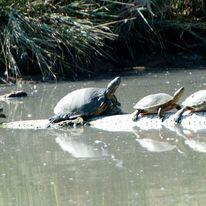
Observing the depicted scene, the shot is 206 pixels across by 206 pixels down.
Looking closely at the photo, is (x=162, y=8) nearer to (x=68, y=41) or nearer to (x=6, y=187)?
(x=68, y=41)

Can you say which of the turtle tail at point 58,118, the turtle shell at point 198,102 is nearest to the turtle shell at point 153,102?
the turtle shell at point 198,102

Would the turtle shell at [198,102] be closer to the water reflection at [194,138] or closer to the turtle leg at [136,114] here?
the water reflection at [194,138]

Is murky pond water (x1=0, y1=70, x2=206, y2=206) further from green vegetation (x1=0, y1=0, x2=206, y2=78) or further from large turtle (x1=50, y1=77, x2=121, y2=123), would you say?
green vegetation (x1=0, y1=0, x2=206, y2=78)

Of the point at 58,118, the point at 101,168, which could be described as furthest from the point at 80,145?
the point at 58,118

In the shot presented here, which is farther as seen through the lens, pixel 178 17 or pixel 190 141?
pixel 178 17

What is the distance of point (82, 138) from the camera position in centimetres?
812

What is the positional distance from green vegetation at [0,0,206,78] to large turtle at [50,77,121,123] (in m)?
4.36

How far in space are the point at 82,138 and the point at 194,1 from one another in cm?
892

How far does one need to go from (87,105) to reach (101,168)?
231 centimetres

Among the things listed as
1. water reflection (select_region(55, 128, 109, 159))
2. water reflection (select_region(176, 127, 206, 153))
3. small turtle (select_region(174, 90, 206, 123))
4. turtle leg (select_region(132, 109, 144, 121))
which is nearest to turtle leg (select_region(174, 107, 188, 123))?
small turtle (select_region(174, 90, 206, 123))

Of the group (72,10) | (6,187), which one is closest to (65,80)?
(72,10)

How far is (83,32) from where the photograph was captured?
45.7ft

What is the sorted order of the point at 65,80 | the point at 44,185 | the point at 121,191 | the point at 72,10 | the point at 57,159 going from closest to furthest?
the point at 121,191
the point at 44,185
the point at 57,159
the point at 65,80
the point at 72,10

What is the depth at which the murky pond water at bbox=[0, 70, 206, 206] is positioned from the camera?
5.69m
